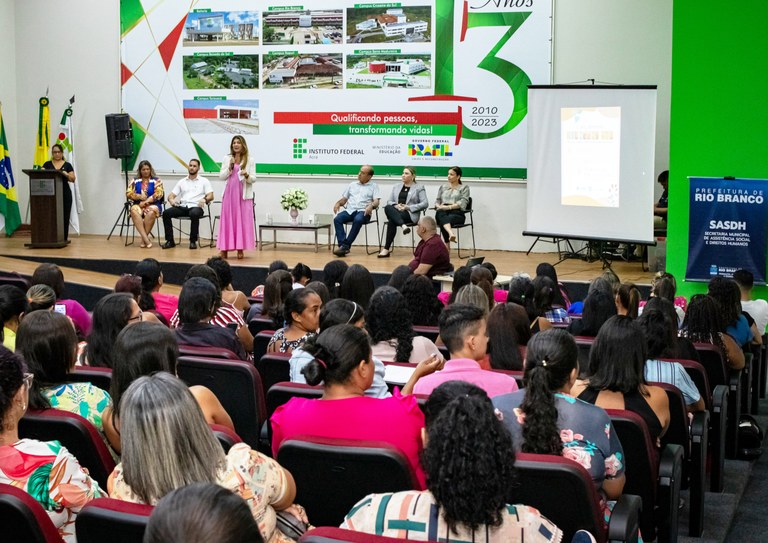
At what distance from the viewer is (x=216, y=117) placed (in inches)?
496

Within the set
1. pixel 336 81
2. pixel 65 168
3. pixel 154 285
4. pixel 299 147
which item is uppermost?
pixel 336 81

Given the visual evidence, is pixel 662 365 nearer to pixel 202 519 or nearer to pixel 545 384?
pixel 545 384

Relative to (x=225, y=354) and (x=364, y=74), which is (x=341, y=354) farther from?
(x=364, y=74)

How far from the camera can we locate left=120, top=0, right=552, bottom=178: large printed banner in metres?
11.4

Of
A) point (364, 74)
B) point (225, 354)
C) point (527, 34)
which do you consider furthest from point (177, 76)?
point (225, 354)

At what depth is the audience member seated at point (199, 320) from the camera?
4.20 meters

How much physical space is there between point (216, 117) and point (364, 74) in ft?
7.02

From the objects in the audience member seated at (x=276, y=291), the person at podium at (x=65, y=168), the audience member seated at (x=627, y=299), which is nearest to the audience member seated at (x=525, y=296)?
the audience member seated at (x=627, y=299)

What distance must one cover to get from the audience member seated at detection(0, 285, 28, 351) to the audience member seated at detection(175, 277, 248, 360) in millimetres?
711

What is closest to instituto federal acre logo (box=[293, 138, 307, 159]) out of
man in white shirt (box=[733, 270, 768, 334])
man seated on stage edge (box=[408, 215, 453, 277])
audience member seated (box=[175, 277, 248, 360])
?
man seated on stage edge (box=[408, 215, 453, 277])

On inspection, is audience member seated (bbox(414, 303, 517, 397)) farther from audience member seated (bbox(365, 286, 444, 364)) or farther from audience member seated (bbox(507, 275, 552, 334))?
audience member seated (bbox(507, 275, 552, 334))

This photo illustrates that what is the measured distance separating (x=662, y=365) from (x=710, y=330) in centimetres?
121

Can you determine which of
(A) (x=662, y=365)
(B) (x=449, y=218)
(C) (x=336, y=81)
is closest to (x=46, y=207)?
(C) (x=336, y=81)

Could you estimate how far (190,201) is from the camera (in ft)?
38.7
